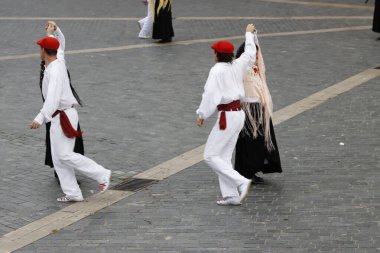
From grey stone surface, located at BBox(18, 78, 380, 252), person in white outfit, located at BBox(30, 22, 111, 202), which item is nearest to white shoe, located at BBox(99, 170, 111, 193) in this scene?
person in white outfit, located at BBox(30, 22, 111, 202)

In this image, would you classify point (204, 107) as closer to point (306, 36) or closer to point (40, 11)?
point (306, 36)

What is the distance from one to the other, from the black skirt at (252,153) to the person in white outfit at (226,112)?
0.46 m

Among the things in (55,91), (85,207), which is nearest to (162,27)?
(55,91)

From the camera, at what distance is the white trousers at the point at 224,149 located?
902 cm

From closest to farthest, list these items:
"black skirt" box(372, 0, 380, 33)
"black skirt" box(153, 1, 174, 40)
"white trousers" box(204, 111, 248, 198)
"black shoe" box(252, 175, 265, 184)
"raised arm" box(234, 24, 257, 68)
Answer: "white trousers" box(204, 111, 248, 198) → "raised arm" box(234, 24, 257, 68) → "black shoe" box(252, 175, 265, 184) → "black skirt" box(372, 0, 380, 33) → "black skirt" box(153, 1, 174, 40)

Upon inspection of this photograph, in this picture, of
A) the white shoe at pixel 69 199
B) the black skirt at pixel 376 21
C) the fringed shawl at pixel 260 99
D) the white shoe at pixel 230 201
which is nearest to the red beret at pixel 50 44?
the white shoe at pixel 69 199

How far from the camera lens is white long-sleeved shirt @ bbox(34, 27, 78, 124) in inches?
356

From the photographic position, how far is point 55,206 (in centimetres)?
926

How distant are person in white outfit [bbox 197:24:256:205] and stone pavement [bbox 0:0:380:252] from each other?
0.28m

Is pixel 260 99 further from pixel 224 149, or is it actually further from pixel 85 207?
pixel 85 207

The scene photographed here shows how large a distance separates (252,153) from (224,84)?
1.08 meters

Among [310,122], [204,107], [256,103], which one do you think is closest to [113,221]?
[204,107]

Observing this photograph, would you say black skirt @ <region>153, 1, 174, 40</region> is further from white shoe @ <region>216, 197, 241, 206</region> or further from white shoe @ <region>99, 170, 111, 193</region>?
white shoe @ <region>216, 197, 241, 206</region>

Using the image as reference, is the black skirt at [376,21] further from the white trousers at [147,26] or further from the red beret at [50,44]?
the red beret at [50,44]
